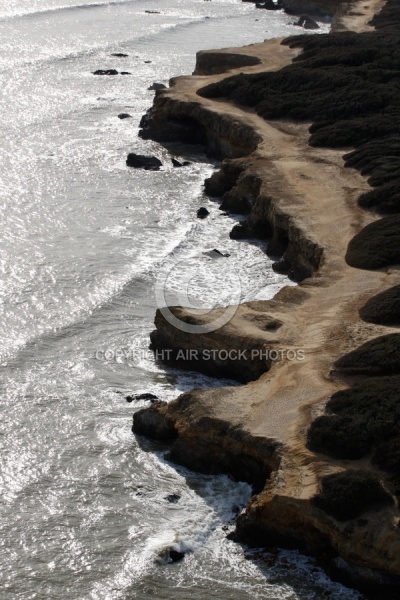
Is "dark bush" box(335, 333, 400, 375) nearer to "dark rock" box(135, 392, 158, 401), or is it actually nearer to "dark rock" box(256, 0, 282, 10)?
"dark rock" box(135, 392, 158, 401)

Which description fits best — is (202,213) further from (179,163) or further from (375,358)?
(375,358)

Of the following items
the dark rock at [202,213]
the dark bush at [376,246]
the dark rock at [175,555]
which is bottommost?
the dark rock at [175,555]

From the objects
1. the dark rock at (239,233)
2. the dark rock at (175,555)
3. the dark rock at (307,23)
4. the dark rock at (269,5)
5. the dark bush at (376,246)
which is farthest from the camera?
the dark rock at (269,5)

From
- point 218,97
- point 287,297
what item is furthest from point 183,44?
point 287,297

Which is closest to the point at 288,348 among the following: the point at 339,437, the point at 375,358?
the point at 375,358

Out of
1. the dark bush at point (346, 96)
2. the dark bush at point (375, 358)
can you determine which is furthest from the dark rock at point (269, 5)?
the dark bush at point (375, 358)

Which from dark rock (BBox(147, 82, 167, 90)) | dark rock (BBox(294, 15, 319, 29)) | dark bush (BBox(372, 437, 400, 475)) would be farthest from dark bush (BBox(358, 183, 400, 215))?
dark rock (BBox(294, 15, 319, 29))

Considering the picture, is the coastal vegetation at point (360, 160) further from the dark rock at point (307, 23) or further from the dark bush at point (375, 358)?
the dark rock at point (307, 23)
